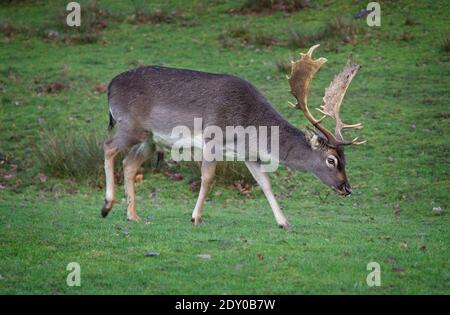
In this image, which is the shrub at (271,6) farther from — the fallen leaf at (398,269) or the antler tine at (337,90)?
the fallen leaf at (398,269)

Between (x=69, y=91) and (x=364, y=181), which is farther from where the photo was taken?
(x=69, y=91)

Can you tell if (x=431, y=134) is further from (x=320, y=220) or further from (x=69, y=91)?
(x=69, y=91)

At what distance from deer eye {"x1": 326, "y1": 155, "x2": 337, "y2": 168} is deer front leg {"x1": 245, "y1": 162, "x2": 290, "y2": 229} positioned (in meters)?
0.85

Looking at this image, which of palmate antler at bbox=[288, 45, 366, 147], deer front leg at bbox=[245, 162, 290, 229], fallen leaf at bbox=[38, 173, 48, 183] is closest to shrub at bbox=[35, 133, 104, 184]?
fallen leaf at bbox=[38, 173, 48, 183]

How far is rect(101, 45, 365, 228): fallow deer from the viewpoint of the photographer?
10.8 m

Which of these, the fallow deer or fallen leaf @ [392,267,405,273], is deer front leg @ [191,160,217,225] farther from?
fallen leaf @ [392,267,405,273]

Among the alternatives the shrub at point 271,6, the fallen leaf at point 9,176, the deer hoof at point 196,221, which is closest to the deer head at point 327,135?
the deer hoof at point 196,221

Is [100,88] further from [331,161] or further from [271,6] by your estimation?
[331,161]

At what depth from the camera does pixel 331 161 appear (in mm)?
10711

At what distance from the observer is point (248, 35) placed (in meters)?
21.0

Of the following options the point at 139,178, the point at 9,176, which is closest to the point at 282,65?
the point at 139,178

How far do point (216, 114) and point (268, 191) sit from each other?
1244 mm
